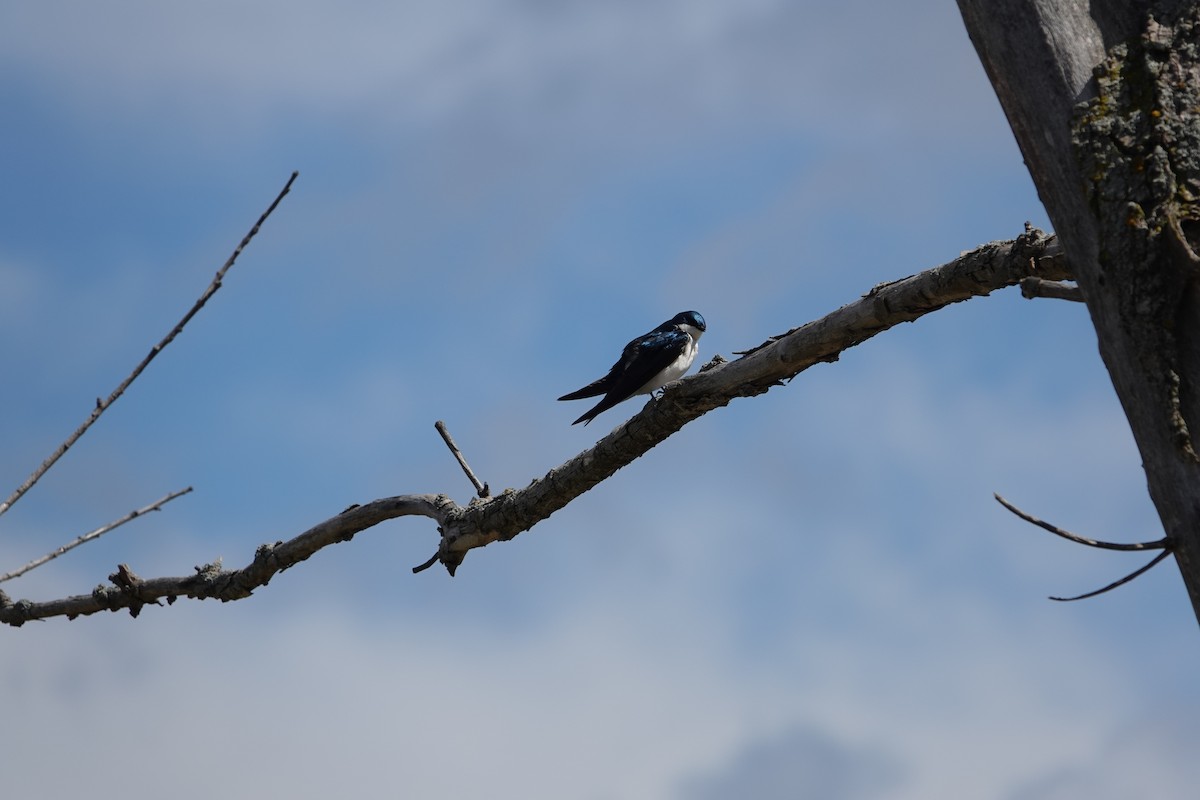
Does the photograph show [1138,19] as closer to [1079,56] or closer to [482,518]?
[1079,56]

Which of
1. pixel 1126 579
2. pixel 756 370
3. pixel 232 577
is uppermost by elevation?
pixel 232 577

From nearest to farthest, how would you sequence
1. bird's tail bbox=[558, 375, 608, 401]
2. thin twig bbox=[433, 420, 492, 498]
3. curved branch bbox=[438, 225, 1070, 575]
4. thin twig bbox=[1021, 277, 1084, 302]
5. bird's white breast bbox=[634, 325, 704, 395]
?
1. thin twig bbox=[1021, 277, 1084, 302]
2. curved branch bbox=[438, 225, 1070, 575]
3. thin twig bbox=[433, 420, 492, 498]
4. bird's tail bbox=[558, 375, 608, 401]
5. bird's white breast bbox=[634, 325, 704, 395]

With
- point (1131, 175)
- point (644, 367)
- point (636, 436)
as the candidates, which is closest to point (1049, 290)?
point (1131, 175)

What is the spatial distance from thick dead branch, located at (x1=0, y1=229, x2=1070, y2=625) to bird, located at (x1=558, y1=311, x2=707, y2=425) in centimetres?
240

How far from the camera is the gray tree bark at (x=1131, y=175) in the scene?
214cm

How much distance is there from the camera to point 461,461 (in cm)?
577

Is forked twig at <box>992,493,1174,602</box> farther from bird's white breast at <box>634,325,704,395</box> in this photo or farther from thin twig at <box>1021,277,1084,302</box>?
bird's white breast at <box>634,325,704,395</box>

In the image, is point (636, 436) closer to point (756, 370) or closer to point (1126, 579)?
point (756, 370)

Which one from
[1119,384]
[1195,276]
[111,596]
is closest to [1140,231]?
[1195,276]

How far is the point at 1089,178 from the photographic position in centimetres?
226

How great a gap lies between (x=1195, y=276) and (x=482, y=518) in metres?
3.69

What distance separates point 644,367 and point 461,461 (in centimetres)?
312

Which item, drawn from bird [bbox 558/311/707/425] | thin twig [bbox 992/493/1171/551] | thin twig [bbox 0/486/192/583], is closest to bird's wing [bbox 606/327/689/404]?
bird [bbox 558/311/707/425]

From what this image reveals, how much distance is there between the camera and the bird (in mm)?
8180
